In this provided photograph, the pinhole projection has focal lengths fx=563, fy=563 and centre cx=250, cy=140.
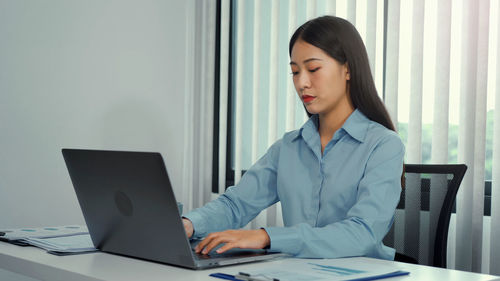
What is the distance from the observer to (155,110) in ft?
10.8

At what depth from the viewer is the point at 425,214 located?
1.61 meters

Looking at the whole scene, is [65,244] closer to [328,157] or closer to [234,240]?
[234,240]

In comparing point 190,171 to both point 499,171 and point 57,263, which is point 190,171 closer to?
point 499,171

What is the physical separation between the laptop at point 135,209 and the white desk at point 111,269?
0.02 meters

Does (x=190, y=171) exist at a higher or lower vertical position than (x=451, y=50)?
lower

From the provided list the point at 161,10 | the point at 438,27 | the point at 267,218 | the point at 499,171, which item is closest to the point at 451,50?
the point at 438,27

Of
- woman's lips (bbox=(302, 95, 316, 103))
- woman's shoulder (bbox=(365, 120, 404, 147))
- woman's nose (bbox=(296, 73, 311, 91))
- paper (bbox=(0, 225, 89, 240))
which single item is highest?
woman's nose (bbox=(296, 73, 311, 91))

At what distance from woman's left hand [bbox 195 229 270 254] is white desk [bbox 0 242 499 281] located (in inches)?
2.2

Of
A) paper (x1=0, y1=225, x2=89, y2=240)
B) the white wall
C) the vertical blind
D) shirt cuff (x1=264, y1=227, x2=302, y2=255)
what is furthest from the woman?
the white wall

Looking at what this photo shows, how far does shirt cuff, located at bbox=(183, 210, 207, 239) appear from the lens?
1.40 metres

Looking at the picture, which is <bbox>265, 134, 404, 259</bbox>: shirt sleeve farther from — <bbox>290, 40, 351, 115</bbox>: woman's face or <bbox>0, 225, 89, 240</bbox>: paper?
<bbox>0, 225, 89, 240</bbox>: paper

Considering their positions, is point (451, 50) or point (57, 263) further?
point (451, 50)

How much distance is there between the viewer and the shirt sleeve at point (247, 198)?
156 cm

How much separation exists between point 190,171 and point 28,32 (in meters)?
1.26
